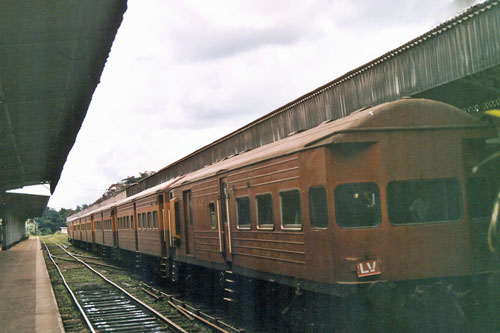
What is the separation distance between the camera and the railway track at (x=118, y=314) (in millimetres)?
11156

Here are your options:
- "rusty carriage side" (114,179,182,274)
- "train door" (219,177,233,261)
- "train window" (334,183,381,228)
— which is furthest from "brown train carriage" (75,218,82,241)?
"train window" (334,183,381,228)

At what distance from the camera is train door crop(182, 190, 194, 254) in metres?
13.4

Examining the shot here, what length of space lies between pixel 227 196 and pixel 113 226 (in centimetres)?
1874

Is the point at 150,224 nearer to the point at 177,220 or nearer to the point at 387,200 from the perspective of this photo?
the point at 177,220

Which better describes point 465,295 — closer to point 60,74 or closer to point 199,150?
point 60,74

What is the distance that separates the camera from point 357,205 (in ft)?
22.8

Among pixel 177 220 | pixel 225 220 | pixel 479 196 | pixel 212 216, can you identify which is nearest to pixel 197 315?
pixel 212 216

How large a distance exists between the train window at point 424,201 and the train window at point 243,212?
3.13m

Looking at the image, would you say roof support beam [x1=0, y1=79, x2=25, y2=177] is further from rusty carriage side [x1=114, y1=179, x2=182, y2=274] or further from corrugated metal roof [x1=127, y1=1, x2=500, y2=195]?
corrugated metal roof [x1=127, y1=1, x2=500, y2=195]

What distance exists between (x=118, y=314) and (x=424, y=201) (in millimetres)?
8353

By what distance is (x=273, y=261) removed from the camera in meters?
8.52

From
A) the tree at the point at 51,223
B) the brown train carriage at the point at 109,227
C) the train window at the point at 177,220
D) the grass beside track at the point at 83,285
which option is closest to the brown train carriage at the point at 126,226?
the grass beside track at the point at 83,285

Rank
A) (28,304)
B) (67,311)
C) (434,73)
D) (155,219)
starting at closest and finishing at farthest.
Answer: (434,73)
(67,311)
(28,304)
(155,219)

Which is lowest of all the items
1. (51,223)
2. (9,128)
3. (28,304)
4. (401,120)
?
(28,304)
